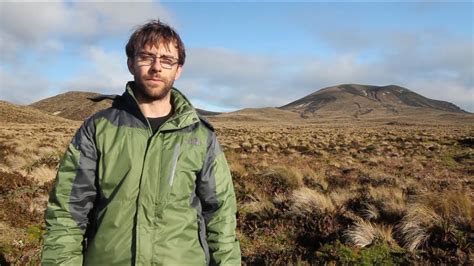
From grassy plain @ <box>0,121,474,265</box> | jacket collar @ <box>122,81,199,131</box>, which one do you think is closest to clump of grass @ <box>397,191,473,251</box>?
grassy plain @ <box>0,121,474,265</box>

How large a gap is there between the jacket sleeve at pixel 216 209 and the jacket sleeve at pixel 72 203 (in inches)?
29.0

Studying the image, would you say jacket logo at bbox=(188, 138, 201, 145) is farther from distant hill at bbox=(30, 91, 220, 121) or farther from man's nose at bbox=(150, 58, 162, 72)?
distant hill at bbox=(30, 91, 220, 121)

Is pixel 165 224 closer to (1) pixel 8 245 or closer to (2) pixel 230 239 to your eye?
(2) pixel 230 239

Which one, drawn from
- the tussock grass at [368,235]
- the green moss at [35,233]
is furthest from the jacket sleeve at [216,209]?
the green moss at [35,233]

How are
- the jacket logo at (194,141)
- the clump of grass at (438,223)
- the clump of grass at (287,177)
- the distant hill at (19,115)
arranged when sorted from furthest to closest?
the distant hill at (19,115), the clump of grass at (287,177), the clump of grass at (438,223), the jacket logo at (194,141)

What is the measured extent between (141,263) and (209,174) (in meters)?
0.74

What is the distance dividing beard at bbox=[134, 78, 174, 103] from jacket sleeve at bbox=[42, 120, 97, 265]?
1.45 feet

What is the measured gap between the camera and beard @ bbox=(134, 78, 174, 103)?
2738mm

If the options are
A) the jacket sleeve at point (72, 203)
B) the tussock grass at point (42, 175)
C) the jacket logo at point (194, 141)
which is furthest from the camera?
the tussock grass at point (42, 175)

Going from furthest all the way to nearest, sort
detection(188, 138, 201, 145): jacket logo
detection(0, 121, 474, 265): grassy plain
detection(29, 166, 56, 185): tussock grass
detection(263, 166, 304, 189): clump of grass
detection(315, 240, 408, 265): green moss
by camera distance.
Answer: detection(263, 166, 304, 189): clump of grass, detection(29, 166, 56, 185): tussock grass, detection(0, 121, 474, 265): grassy plain, detection(315, 240, 408, 265): green moss, detection(188, 138, 201, 145): jacket logo

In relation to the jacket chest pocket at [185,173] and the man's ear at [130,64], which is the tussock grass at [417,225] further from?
the man's ear at [130,64]

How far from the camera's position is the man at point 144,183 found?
2445 millimetres

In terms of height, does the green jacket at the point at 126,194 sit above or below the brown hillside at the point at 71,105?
below

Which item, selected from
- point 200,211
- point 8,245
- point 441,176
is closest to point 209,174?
point 200,211
